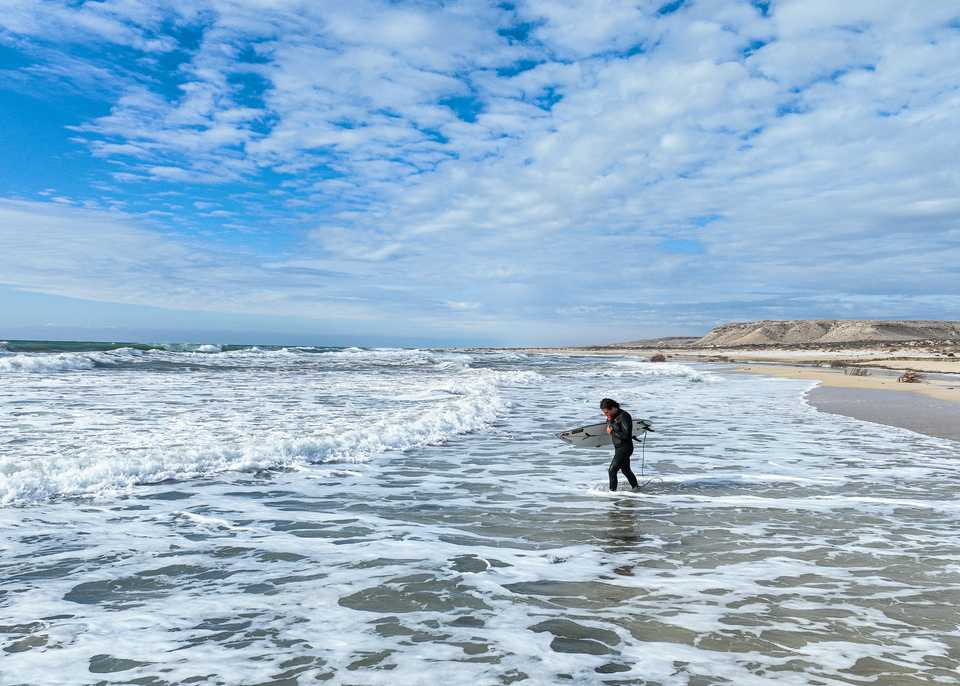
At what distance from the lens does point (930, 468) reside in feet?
31.0

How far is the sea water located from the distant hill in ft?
393

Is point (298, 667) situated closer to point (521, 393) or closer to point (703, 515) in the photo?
point (703, 515)

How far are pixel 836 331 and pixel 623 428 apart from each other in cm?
14328

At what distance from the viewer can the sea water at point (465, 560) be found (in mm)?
3834

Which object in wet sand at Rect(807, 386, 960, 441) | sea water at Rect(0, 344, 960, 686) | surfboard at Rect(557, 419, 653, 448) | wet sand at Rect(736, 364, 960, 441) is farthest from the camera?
wet sand at Rect(736, 364, 960, 441)

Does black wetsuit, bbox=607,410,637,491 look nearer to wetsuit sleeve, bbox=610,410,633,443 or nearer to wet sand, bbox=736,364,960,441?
wetsuit sleeve, bbox=610,410,633,443

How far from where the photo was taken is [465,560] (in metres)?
5.61

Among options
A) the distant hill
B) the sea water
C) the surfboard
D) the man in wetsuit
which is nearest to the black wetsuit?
the man in wetsuit

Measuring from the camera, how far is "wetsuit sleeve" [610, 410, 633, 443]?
25.8 feet

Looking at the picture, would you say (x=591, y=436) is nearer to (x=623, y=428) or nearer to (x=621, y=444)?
(x=621, y=444)

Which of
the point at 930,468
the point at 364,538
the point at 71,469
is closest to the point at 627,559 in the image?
the point at 364,538

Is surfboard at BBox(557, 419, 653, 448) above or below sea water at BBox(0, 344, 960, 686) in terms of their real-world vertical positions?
above

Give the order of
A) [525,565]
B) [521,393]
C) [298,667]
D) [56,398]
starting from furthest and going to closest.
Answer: [521,393] → [56,398] → [525,565] → [298,667]

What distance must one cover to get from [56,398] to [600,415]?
16541 millimetres
